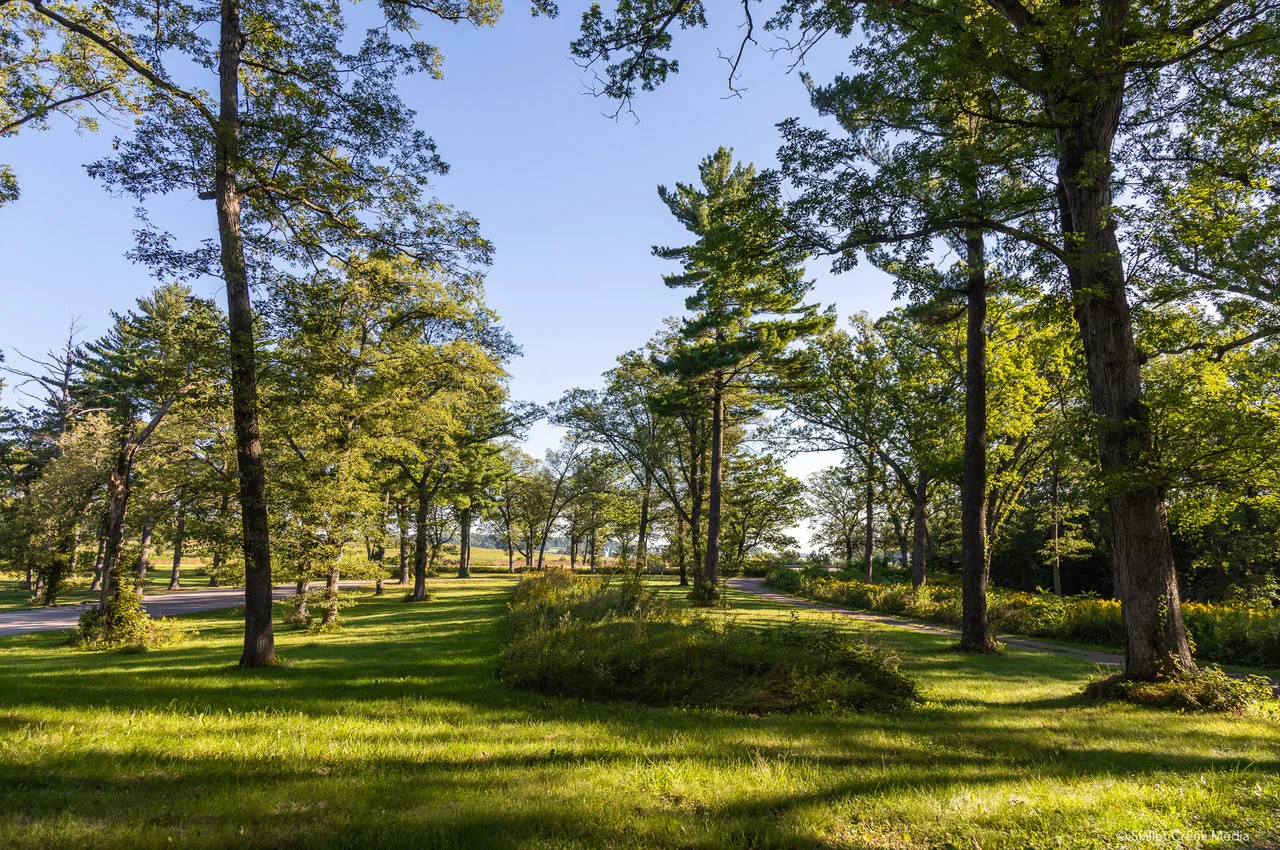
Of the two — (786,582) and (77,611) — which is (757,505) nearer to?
(786,582)

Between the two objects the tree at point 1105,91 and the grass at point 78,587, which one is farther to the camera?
the grass at point 78,587

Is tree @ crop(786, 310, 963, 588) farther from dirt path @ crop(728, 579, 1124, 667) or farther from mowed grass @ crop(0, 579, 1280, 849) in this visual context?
mowed grass @ crop(0, 579, 1280, 849)

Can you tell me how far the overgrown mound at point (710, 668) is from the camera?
7203mm

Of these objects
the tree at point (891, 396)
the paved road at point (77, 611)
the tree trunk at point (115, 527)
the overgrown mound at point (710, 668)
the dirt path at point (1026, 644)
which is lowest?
the paved road at point (77, 611)

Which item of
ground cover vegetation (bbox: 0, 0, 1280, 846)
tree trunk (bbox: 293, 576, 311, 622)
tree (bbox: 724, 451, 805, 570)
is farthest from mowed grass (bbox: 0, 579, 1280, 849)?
tree (bbox: 724, 451, 805, 570)

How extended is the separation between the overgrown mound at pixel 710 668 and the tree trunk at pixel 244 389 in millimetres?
4051

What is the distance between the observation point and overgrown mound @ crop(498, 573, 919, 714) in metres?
7.20

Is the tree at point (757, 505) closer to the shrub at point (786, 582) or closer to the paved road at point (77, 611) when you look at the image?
the shrub at point (786, 582)

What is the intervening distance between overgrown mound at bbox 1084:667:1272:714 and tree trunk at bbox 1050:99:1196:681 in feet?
0.56

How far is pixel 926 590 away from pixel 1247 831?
1829 centimetres

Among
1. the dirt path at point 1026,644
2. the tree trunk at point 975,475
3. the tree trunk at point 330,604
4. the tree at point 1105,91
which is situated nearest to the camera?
the tree at point 1105,91

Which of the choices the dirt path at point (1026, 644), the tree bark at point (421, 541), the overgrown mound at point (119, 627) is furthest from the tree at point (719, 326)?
the overgrown mound at point (119, 627)

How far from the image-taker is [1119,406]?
7730mm

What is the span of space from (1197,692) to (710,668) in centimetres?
610
